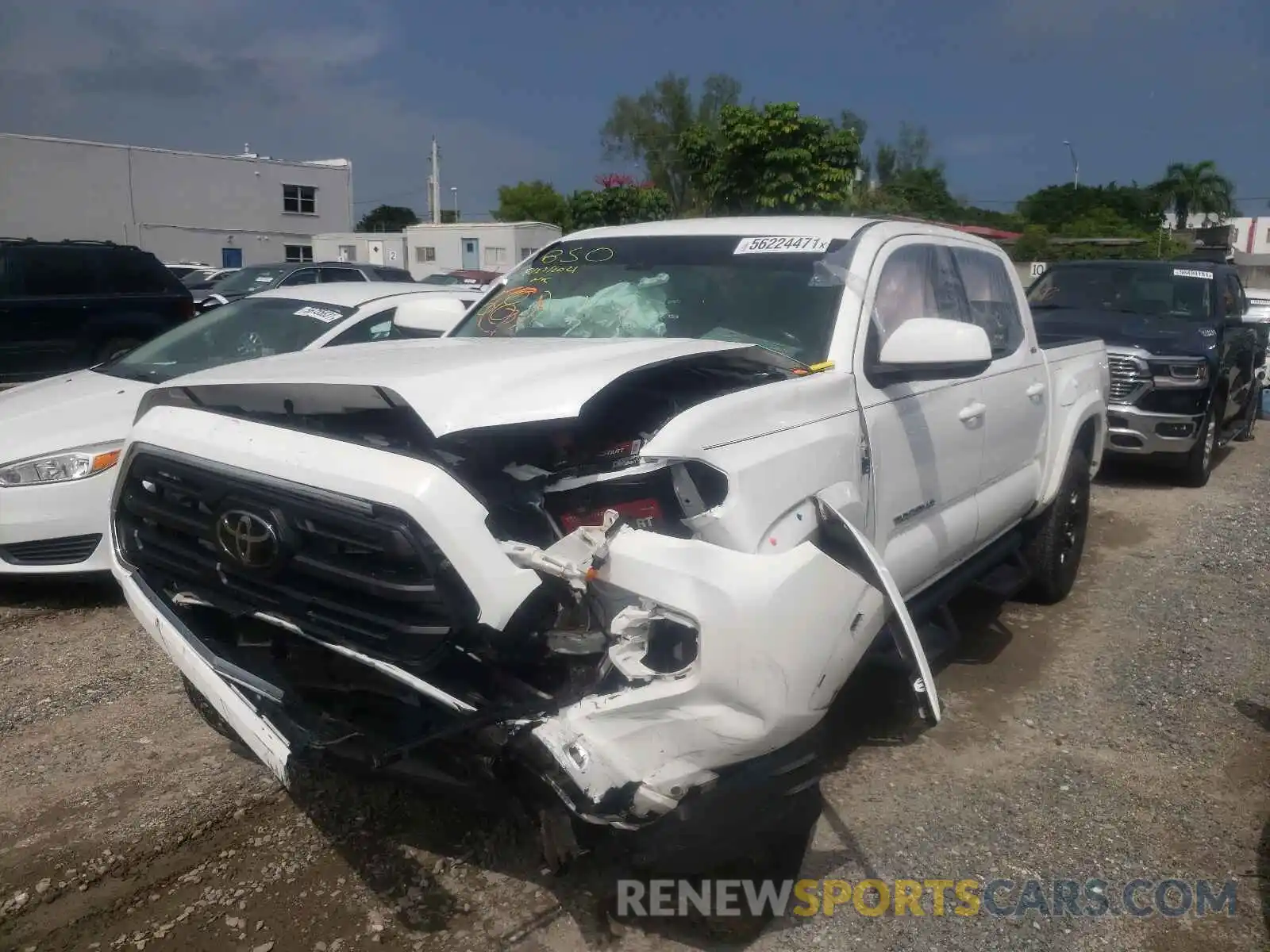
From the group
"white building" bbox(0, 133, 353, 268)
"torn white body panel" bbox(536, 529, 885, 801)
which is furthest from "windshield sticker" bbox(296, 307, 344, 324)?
"white building" bbox(0, 133, 353, 268)

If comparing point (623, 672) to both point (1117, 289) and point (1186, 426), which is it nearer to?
point (1186, 426)

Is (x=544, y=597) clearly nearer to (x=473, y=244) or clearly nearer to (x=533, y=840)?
(x=533, y=840)

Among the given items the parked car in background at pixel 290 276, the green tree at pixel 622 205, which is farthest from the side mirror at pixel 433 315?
the green tree at pixel 622 205

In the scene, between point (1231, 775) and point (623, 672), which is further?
point (1231, 775)

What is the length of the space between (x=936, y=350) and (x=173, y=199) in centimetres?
4316

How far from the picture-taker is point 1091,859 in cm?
335

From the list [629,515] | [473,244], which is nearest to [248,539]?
[629,515]

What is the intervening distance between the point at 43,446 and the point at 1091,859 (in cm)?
464

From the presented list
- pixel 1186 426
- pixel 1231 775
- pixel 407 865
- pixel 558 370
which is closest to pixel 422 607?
pixel 558 370

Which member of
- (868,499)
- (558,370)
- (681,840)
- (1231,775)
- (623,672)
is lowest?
(1231,775)

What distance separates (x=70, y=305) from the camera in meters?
11.4

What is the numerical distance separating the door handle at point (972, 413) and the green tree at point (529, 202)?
58436 mm

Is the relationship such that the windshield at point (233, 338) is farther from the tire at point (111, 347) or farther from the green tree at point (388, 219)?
the green tree at point (388, 219)

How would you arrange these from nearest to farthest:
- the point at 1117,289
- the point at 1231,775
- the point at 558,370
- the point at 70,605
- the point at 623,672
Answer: the point at 623,672
the point at 558,370
the point at 1231,775
the point at 70,605
the point at 1117,289
